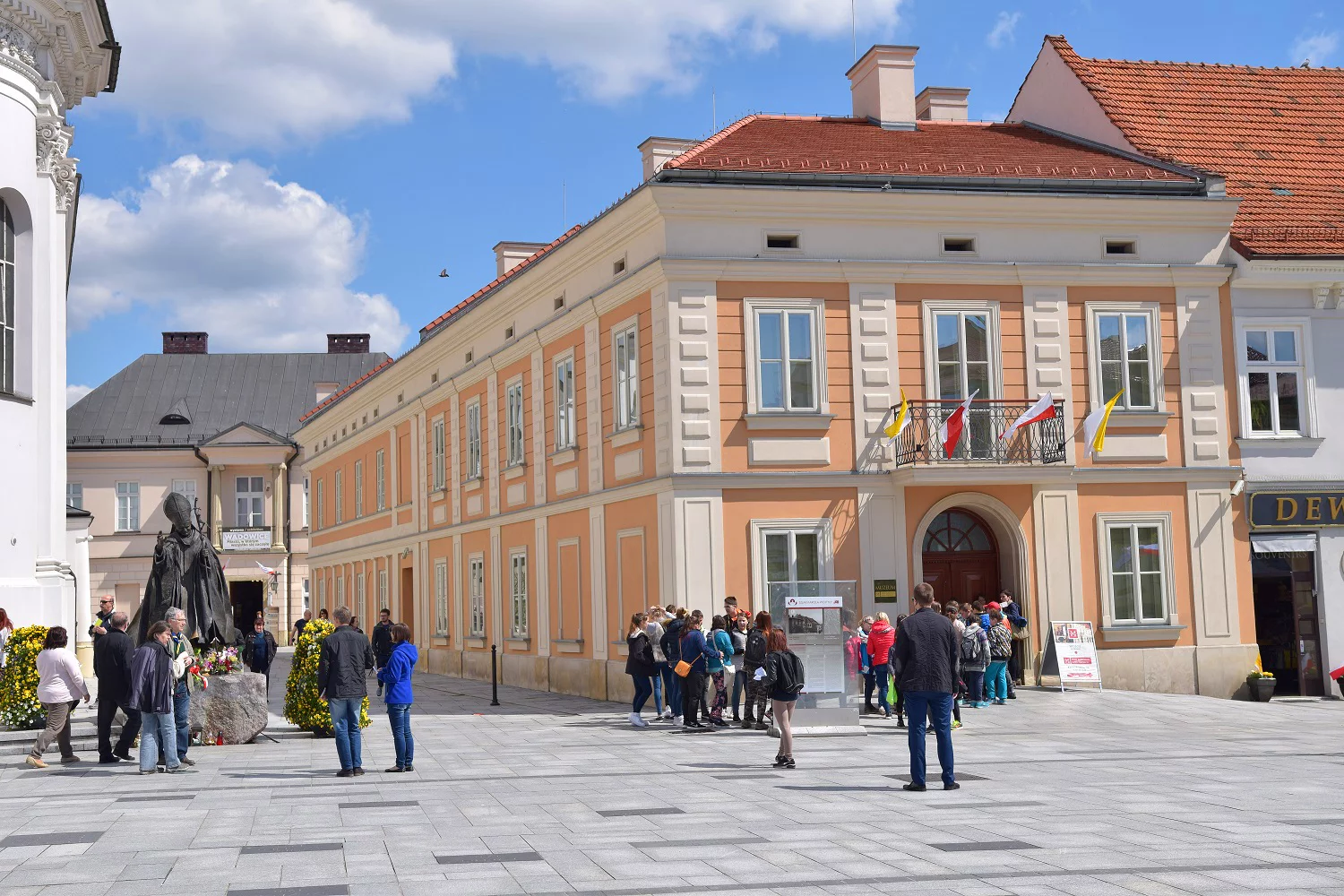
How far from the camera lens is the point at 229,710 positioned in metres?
18.2

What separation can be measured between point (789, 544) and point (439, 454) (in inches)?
618

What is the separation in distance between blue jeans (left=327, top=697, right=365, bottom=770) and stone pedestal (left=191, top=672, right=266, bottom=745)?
408 cm

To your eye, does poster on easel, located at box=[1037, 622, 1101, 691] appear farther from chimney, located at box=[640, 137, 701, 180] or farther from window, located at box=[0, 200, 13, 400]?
window, located at box=[0, 200, 13, 400]

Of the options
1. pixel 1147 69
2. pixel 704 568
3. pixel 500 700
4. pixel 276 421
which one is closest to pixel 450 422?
pixel 500 700

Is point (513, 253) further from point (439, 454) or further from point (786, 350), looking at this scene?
point (786, 350)

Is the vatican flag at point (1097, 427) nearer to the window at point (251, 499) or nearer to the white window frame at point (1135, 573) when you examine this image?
the white window frame at point (1135, 573)

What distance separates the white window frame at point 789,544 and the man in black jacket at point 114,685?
9503 millimetres

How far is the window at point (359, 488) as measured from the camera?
45781 mm

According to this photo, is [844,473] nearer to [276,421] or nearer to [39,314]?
[39,314]

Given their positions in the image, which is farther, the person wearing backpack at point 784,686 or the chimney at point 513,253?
the chimney at point 513,253

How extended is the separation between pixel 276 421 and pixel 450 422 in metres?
32.8

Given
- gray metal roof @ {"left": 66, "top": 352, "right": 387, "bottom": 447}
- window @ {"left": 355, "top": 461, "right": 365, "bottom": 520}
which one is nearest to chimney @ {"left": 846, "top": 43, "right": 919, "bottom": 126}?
window @ {"left": 355, "top": 461, "right": 365, "bottom": 520}

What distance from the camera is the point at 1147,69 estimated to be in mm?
29953

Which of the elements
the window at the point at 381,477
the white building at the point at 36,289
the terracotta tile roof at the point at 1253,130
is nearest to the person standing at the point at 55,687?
the white building at the point at 36,289
